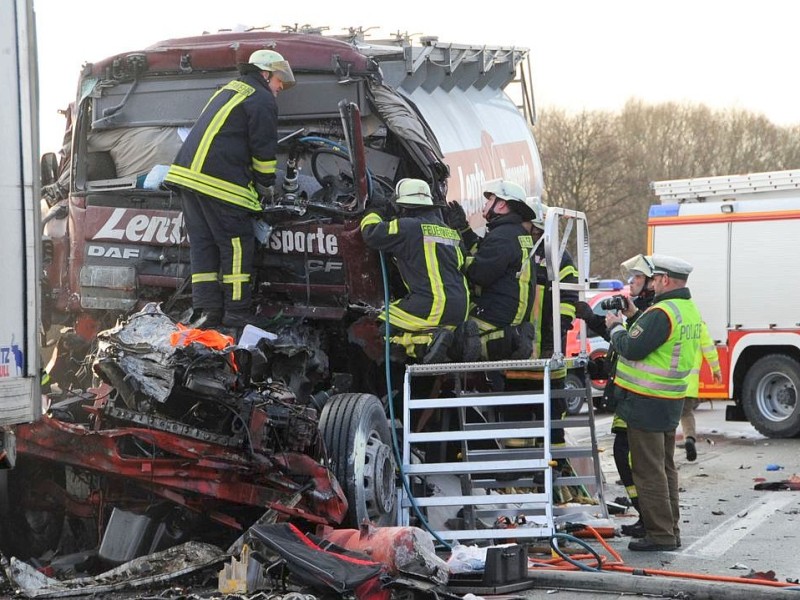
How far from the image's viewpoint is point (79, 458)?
6.09 m

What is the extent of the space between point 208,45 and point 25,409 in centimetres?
410

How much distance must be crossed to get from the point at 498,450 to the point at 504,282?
1.14 metres

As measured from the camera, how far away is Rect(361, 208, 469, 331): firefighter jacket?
312 inches

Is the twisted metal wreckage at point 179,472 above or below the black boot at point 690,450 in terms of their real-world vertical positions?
above

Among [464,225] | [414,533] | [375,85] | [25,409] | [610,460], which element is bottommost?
[610,460]

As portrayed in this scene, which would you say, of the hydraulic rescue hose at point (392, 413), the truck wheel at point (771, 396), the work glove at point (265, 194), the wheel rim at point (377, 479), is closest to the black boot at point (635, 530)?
the hydraulic rescue hose at point (392, 413)

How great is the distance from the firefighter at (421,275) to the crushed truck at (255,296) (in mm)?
167

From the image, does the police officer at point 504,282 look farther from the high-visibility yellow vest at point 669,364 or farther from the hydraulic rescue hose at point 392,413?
the high-visibility yellow vest at point 669,364

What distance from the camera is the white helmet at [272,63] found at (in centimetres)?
808

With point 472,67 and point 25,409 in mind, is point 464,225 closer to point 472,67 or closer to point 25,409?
point 472,67

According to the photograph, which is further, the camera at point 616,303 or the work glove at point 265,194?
the camera at point 616,303

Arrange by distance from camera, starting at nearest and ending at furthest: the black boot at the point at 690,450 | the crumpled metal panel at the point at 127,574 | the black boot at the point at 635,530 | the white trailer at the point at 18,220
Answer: the white trailer at the point at 18,220 < the crumpled metal panel at the point at 127,574 < the black boot at the point at 635,530 < the black boot at the point at 690,450

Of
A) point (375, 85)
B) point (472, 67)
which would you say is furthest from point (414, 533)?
point (472, 67)

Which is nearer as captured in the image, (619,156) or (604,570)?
(604,570)
